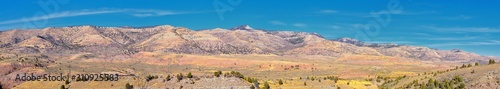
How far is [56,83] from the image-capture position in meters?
59.1

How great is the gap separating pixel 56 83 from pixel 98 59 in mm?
137463

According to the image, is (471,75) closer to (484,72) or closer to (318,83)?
(484,72)

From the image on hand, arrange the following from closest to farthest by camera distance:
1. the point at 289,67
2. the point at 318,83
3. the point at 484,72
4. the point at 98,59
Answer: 1. the point at 484,72
2. the point at 318,83
3. the point at 289,67
4. the point at 98,59

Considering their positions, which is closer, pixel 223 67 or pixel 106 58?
pixel 223 67

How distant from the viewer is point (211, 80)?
5566cm

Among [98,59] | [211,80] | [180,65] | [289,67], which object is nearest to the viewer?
[211,80]

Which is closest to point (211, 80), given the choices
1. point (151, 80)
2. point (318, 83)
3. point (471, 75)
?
point (151, 80)

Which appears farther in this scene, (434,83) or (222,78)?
(434,83)

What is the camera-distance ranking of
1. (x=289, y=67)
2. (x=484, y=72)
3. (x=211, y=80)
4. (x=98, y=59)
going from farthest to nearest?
(x=98, y=59), (x=289, y=67), (x=484, y=72), (x=211, y=80)

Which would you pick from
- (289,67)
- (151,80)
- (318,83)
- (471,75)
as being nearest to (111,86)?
(151,80)

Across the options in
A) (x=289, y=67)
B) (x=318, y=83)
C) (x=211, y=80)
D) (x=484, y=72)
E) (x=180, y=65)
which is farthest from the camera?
(x=180, y=65)

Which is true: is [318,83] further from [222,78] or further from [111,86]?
[111,86]

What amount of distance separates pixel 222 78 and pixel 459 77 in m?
30.6

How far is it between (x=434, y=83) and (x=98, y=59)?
147848mm
